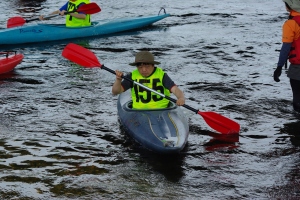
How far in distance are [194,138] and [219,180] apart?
4.32 feet

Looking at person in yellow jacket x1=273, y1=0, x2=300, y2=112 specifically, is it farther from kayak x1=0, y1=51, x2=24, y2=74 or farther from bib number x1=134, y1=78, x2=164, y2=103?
kayak x1=0, y1=51, x2=24, y2=74

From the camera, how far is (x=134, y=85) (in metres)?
7.22

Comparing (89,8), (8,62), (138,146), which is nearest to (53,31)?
(89,8)

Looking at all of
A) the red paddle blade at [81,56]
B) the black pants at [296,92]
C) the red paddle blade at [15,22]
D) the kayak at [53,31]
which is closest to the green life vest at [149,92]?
the red paddle blade at [81,56]

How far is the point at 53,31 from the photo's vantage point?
42.8 ft

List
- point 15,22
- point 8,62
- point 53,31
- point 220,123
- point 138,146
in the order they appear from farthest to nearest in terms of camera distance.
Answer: point 15,22
point 53,31
point 8,62
point 220,123
point 138,146

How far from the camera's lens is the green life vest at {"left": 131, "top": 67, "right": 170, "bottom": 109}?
7.15 metres

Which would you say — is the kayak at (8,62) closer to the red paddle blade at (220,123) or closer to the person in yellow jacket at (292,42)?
the red paddle blade at (220,123)

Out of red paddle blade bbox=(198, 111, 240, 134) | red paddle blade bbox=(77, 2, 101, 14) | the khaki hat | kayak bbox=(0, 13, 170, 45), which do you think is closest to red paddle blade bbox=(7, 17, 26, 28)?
kayak bbox=(0, 13, 170, 45)

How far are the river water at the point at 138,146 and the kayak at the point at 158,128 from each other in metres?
0.16

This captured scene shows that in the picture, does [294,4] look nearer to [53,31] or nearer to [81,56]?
[81,56]

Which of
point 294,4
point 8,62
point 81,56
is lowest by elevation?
point 8,62

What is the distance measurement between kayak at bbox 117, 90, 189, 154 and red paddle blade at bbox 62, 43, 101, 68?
852mm

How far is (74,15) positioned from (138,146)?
6.38 meters
